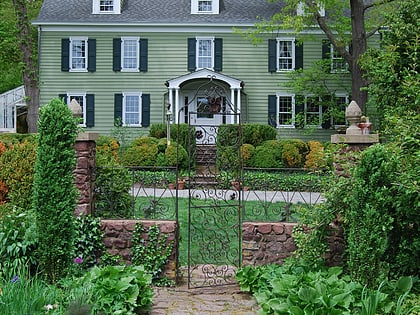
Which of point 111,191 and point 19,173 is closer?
point 111,191

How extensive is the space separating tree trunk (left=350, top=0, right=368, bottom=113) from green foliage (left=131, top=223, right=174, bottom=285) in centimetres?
1247

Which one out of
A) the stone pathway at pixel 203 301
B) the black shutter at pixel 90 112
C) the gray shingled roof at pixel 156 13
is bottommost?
the stone pathway at pixel 203 301

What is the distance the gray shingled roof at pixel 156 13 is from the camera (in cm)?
2172

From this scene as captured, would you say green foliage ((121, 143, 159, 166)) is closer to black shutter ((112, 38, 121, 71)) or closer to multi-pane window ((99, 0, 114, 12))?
black shutter ((112, 38, 121, 71))

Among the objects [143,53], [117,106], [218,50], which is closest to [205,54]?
[218,50]

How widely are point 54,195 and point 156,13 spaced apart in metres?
17.7

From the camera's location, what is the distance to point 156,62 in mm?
21922

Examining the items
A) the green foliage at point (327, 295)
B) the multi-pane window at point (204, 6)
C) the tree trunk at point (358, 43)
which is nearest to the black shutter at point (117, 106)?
the multi-pane window at point (204, 6)

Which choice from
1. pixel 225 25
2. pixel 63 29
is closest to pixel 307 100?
pixel 225 25

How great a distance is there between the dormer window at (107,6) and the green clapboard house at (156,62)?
0.33 m

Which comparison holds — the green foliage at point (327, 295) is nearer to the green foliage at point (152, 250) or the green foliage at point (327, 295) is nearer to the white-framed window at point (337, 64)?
the green foliage at point (152, 250)

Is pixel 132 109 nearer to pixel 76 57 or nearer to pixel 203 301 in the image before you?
pixel 76 57

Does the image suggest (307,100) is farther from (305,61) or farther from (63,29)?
(63,29)

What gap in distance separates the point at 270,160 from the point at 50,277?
12.0m
